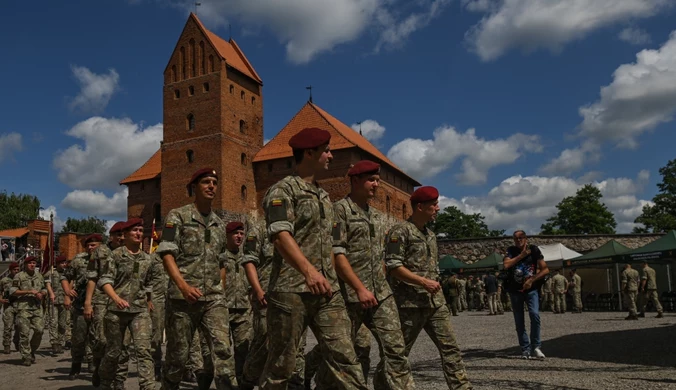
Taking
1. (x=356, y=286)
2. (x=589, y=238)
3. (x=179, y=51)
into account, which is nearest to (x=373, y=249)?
(x=356, y=286)

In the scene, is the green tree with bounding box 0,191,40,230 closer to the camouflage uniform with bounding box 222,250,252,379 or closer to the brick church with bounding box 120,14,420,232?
the brick church with bounding box 120,14,420,232

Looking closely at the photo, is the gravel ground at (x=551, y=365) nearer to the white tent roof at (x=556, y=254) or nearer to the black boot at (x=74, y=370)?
the black boot at (x=74, y=370)

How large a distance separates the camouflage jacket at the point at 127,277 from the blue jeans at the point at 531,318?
5.57 metres

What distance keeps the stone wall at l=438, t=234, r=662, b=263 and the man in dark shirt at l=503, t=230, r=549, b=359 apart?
28444mm

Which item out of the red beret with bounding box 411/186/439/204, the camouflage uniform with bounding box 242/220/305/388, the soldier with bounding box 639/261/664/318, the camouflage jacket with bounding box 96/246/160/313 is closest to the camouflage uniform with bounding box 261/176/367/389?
the camouflage uniform with bounding box 242/220/305/388

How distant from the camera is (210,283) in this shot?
6047 millimetres

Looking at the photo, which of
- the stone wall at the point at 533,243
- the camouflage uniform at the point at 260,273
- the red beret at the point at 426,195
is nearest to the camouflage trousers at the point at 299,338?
the camouflage uniform at the point at 260,273

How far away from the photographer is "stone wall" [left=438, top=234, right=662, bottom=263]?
38438 mm

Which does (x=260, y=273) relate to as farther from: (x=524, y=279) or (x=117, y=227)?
(x=524, y=279)

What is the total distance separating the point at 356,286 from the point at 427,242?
2.11m

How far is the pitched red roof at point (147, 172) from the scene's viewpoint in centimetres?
6391

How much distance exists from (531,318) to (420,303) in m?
4.42

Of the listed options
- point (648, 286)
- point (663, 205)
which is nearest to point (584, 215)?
point (663, 205)

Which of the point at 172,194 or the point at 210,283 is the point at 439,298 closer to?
the point at 210,283
